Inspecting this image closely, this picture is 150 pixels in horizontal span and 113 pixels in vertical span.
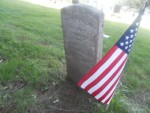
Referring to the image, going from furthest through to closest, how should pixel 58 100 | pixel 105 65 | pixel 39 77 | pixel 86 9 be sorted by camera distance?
1. pixel 39 77
2. pixel 58 100
3. pixel 86 9
4. pixel 105 65

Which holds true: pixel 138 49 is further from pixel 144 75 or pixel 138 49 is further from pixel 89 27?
pixel 89 27

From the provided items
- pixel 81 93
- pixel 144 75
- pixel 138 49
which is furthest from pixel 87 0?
pixel 81 93

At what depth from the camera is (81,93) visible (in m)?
3.68

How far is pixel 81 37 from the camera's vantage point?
3.54 m

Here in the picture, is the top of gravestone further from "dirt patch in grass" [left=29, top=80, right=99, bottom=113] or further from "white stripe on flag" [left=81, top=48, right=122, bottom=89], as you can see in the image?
"dirt patch in grass" [left=29, top=80, right=99, bottom=113]

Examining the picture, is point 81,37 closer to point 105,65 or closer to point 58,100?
point 105,65

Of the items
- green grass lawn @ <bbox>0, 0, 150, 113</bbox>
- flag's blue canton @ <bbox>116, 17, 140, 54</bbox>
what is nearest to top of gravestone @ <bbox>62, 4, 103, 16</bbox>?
flag's blue canton @ <bbox>116, 17, 140, 54</bbox>

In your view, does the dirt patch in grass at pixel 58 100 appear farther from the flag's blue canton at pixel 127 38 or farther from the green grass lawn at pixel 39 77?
the flag's blue canton at pixel 127 38

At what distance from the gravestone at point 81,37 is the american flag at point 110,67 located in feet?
1.24

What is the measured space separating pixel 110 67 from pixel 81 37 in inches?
28.1

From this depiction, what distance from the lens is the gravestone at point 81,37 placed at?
327 cm

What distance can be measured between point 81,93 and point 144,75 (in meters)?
2.11

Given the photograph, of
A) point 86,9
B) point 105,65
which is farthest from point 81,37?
point 105,65

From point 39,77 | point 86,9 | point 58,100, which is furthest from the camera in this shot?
point 39,77
